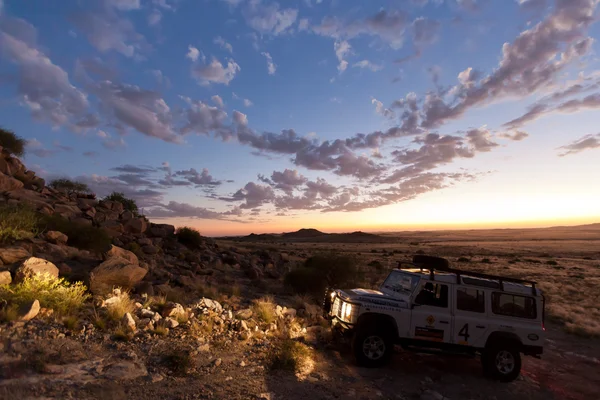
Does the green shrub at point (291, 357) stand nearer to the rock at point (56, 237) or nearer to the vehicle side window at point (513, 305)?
the vehicle side window at point (513, 305)

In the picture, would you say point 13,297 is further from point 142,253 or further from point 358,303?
point 142,253

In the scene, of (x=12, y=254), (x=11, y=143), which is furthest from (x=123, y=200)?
(x=12, y=254)

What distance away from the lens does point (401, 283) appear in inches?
371

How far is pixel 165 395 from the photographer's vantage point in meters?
5.68

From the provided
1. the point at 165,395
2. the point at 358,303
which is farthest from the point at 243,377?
the point at 358,303

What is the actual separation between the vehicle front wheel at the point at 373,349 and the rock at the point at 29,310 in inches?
275

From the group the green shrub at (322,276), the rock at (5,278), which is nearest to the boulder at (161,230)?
the green shrub at (322,276)

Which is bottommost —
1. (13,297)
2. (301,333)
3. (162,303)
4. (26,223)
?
(301,333)

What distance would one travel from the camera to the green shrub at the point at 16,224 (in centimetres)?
1160

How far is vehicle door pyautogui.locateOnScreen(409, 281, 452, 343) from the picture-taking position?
840 centimetres

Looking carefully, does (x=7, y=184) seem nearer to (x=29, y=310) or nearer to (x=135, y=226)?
(x=135, y=226)

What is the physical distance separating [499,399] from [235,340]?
20.1 ft

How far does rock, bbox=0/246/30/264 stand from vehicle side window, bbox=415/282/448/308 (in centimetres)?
1107

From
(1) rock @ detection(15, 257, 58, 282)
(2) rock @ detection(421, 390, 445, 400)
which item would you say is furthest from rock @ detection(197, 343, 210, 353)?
(2) rock @ detection(421, 390, 445, 400)
